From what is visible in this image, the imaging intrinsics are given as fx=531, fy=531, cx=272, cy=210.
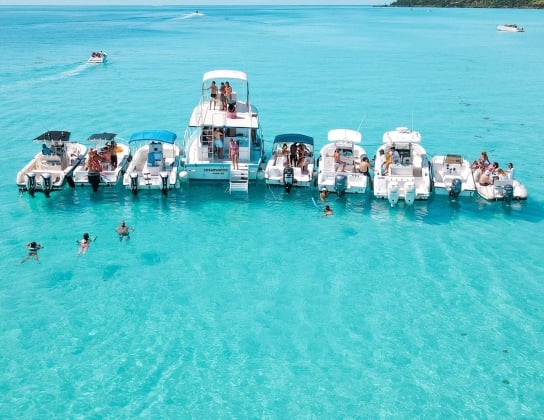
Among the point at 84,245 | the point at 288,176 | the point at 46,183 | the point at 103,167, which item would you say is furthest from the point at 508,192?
the point at 46,183

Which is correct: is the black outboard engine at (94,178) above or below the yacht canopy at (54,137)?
below

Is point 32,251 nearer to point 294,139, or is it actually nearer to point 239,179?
point 239,179

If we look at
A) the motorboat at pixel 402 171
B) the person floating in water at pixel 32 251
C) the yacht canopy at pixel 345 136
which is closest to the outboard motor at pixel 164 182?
the person floating in water at pixel 32 251

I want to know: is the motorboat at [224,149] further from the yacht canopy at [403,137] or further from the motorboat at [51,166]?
the yacht canopy at [403,137]

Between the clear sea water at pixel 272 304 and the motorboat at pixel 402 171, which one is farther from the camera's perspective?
the motorboat at pixel 402 171

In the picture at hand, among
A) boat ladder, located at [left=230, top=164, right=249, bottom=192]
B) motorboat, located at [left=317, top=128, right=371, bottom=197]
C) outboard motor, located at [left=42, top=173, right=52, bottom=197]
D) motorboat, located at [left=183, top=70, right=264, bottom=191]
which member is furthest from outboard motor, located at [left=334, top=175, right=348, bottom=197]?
outboard motor, located at [left=42, top=173, right=52, bottom=197]

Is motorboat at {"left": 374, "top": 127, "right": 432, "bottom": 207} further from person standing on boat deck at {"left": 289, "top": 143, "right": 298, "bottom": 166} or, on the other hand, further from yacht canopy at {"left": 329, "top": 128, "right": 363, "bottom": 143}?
person standing on boat deck at {"left": 289, "top": 143, "right": 298, "bottom": 166}

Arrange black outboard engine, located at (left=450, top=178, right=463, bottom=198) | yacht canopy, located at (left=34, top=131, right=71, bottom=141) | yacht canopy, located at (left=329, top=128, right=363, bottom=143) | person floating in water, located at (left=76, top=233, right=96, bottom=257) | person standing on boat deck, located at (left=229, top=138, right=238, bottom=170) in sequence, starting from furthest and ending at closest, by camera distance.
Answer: yacht canopy, located at (left=329, top=128, right=363, bottom=143), yacht canopy, located at (left=34, top=131, right=71, bottom=141), person standing on boat deck, located at (left=229, top=138, right=238, bottom=170), black outboard engine, located at (left=450, top=178, right=463, bottom=198), person floating in water, located at (left=76, top=233, right=96, bottom=257)

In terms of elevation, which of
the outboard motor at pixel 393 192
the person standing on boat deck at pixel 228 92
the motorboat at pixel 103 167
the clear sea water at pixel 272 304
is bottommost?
the clear sea water at pixel 272 304
